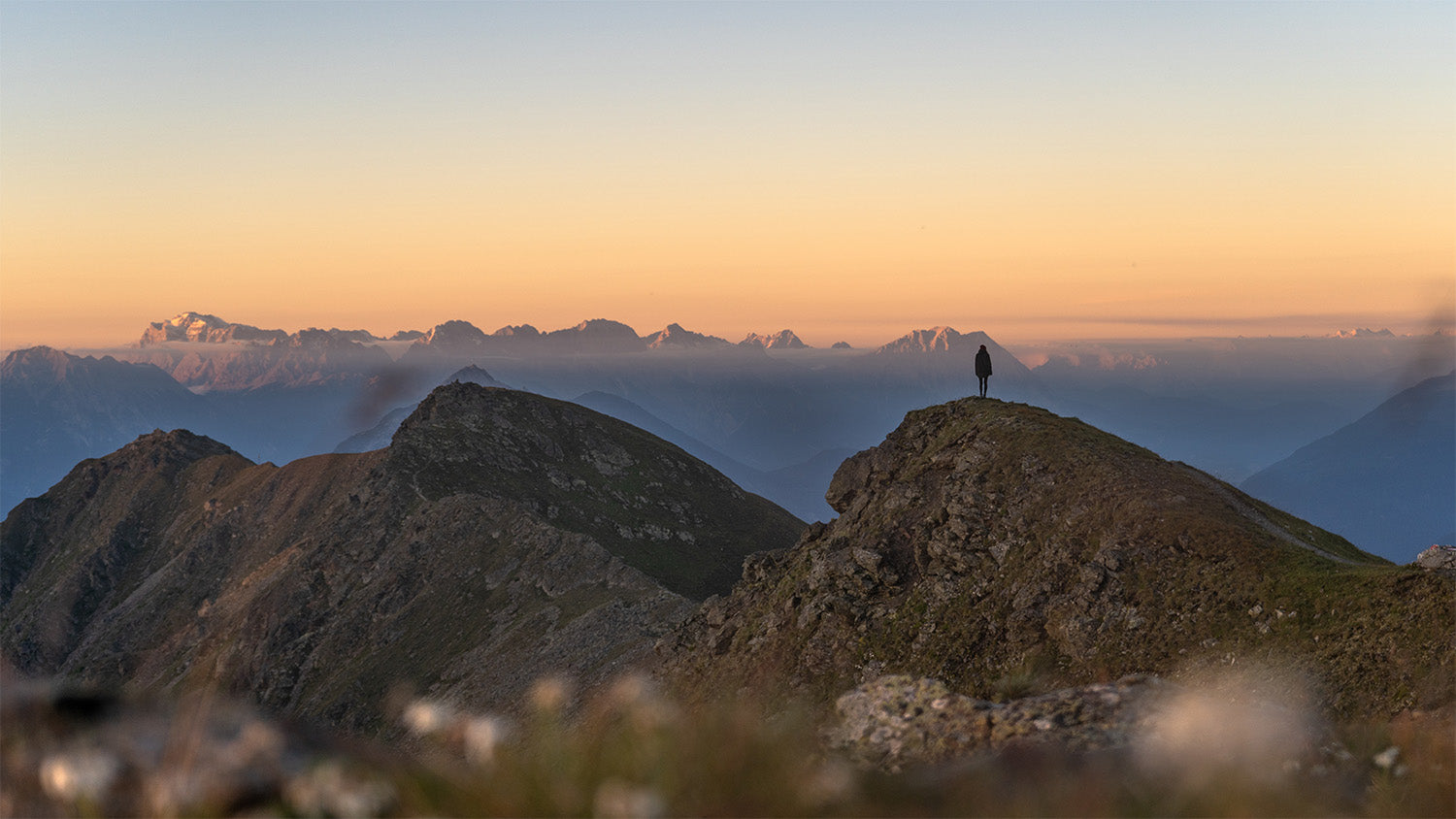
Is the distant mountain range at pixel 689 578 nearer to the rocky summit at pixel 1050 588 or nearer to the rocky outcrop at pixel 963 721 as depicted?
the rocky summit at pixel 1050 588

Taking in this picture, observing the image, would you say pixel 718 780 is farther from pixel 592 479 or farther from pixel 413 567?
pixel 592 479

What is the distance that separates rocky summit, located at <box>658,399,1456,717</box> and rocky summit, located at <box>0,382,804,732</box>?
21.3m

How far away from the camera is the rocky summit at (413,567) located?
262ft

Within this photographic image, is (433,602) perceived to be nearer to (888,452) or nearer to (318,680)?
(318,680)

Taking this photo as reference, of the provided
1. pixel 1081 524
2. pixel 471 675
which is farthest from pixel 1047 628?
pixel 471 675

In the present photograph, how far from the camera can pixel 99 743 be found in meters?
7.39

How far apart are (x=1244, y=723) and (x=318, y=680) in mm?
96469

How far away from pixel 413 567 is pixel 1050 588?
80541mm

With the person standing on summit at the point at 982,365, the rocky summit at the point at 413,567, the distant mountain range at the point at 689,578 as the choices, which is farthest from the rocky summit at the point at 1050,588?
the rocky summit at the point at 413,567

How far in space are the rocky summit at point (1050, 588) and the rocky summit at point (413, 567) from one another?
21.3 m

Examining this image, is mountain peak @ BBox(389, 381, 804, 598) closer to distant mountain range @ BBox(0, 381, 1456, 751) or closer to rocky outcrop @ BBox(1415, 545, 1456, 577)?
distant mountain range @ BBox(0, 381, 1456, 751)

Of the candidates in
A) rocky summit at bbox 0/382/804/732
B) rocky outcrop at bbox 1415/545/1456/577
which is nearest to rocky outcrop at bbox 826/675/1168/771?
rocky outcrop at bbox 1415/545/1456/577

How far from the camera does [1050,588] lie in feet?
119

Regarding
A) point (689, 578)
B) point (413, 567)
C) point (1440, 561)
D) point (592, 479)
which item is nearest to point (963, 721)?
point (1440, 561)
